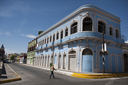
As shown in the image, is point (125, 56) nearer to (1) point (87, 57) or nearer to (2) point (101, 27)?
(2) point (101, 27)

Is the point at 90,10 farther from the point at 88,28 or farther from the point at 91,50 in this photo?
the point at 91,50

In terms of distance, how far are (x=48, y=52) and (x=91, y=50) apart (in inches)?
649

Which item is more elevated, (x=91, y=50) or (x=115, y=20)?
(x=115, y=20)

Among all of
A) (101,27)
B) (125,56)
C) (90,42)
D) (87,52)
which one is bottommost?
(125,56)

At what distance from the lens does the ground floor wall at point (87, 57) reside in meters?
17.8

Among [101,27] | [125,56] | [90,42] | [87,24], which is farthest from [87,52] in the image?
[125,56]

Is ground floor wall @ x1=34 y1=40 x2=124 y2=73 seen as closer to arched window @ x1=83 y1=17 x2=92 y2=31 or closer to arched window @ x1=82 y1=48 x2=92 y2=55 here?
arched window @ x1=82 y1=48 x2=92 y2=55

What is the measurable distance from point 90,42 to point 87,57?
8.31ft

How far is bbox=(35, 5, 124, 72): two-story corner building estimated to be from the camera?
59.3 ft

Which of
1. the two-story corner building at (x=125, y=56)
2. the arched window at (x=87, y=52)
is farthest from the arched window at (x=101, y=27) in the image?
the two-story corner building at (x=125, y=56)

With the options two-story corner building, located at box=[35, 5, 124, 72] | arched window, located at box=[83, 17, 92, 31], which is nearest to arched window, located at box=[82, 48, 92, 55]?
two-story corner building, located at box=[35, 5, 124, 72]

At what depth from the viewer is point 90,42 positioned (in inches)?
720

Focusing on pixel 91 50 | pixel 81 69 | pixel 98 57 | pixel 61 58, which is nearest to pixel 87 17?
pixel 91 50

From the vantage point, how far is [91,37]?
1777 centimetres
